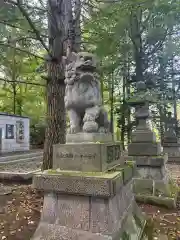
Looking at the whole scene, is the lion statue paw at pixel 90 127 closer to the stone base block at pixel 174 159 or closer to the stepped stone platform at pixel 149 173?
the stepped stone platform at pixel 149 173

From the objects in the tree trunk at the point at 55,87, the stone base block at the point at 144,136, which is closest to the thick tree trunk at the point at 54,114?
the tree trunk at the point at 55,87

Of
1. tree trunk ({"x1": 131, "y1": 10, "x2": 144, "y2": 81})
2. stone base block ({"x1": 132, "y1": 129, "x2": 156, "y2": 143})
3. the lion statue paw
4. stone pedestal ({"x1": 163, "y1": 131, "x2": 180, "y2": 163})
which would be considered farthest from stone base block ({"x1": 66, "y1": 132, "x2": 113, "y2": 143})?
stone pedestal ({"x1": 163, "y1": 131, "x2": 180, "y2": 163})

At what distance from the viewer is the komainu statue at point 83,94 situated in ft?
9.62

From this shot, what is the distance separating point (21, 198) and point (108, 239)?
2710 mm

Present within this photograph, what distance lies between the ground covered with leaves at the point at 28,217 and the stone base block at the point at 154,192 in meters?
0.16

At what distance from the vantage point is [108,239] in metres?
2.34

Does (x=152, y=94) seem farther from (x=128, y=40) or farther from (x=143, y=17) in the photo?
(x=143, y=17)

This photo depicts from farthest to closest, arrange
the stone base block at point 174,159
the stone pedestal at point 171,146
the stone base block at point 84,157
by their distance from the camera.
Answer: the stone pedestal at point 171,146 → the stone base block at point 174,159 → the stone base block at point 84,157

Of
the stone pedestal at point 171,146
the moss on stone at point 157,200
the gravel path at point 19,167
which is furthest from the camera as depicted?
the stone pedestal at point 171,146

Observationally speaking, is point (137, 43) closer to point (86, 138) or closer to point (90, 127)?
point (90, 127)

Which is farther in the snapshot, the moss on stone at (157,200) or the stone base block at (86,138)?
the moss on stone at (157,200)

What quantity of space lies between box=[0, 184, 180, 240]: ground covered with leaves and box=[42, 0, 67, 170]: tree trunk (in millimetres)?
865

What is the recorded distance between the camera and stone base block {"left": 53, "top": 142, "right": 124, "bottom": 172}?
263 cm

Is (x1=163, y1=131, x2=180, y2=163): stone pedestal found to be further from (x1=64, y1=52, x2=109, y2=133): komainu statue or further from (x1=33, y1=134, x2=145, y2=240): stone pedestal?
(x1=64, y1=52, x2=109, y2=133): komainu statue
